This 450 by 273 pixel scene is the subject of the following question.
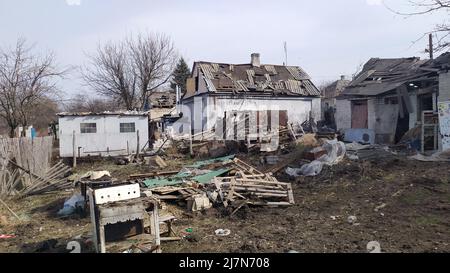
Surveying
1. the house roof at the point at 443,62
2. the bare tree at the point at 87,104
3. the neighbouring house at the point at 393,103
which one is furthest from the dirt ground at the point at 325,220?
the bare tree at the point at 87,104

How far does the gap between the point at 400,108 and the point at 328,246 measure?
13.3 meters

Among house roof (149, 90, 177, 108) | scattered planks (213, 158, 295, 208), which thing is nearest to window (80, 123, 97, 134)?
scattered planks (213, 158, 295, 208)

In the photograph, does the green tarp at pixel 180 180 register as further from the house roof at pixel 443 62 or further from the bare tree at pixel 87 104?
the bare tree at pixel 87 104

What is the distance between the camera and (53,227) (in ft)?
25.1

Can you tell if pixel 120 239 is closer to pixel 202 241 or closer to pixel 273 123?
pixel 202 241

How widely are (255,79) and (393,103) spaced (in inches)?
460

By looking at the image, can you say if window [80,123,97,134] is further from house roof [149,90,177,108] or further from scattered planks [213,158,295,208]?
house roof [149,90,177,108]

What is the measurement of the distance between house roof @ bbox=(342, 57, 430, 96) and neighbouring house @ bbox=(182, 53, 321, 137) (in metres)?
5.70

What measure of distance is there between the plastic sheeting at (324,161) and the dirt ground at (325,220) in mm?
496

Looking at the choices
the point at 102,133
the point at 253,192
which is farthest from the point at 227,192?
the point at 102,133

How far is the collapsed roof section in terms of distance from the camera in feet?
85.9

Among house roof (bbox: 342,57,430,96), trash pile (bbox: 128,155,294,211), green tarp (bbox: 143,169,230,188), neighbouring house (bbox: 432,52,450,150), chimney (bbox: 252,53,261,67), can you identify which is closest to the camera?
trash pile (bbox: 128,155,294,211)

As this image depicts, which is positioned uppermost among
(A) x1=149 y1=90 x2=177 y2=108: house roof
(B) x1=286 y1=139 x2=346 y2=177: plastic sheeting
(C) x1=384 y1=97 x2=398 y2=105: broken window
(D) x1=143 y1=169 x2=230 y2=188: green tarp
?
(A) x1=149 y1=90 x2=177 y2=108: house roof

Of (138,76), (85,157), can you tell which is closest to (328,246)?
(85,157)
